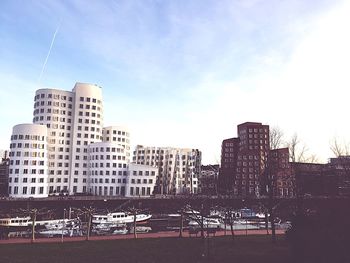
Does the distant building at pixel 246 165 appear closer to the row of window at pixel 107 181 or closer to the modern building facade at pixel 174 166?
the modern building facade at pixel 174 166

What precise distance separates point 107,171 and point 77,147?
1848cm

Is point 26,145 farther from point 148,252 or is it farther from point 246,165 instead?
point 246,165

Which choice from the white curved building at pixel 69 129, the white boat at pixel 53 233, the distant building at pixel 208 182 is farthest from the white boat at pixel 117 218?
the distant building at pixel 208 182

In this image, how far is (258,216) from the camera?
11000 centimetres

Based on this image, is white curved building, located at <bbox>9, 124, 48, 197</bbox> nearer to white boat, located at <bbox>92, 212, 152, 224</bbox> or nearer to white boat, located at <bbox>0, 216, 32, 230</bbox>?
white boat, located at <bbox>0, 216, 32, 230</bbox>

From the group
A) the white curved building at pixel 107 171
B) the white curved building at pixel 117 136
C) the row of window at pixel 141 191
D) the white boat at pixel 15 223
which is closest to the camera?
the white boat at pixel 15 223

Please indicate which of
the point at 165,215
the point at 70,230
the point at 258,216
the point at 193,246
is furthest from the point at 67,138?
the point at 193,246

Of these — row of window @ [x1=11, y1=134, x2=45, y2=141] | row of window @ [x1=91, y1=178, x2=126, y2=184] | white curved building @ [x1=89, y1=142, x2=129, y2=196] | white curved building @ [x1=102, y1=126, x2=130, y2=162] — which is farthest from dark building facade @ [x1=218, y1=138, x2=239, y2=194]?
row of window @ [x1=11, y1=134, x2=45, y2=141]

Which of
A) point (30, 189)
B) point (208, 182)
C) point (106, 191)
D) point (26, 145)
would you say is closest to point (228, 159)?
point (208, 182)

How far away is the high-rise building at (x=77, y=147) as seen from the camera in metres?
136

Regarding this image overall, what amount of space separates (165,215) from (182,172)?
71.6 meters

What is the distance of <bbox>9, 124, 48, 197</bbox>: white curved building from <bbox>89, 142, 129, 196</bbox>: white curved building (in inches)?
782

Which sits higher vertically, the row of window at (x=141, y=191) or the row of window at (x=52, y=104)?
the row of window at (x=52, y=104)

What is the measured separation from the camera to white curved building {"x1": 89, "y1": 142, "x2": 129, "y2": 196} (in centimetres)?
13575
